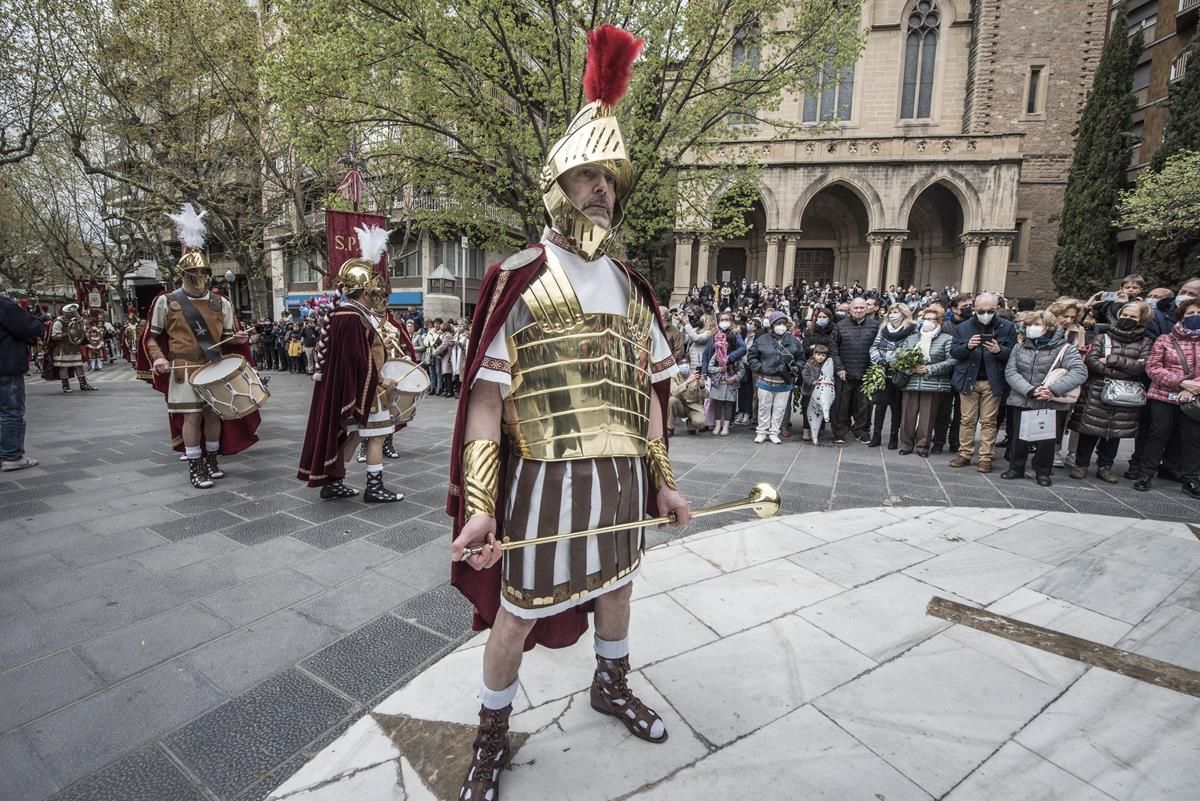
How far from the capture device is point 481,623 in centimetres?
197

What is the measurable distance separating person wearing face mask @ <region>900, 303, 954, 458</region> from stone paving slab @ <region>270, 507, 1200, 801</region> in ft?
11.8

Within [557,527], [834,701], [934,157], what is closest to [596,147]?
[557,527]

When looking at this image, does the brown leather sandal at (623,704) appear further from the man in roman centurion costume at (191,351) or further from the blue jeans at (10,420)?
the blue jeans at (10,420)

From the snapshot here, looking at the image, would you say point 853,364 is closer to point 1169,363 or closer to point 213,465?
point 1169,363

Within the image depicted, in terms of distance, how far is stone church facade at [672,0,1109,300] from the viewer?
25.1m

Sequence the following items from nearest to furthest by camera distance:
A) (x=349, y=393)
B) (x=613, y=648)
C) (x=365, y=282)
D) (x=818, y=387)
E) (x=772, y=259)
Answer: (x=613, y=648) → (x=349, y=393) → (x=365, y=282) → (x=818, y=387) → (x=772, y=259)

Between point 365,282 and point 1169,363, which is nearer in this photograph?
point 365,282

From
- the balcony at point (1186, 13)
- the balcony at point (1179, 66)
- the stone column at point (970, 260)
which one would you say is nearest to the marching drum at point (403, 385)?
the stone column at point (970, 260)

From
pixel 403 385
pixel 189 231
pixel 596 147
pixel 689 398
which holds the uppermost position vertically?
pixel 189 231

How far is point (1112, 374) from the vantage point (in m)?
6.07

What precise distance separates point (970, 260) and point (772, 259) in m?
8.91

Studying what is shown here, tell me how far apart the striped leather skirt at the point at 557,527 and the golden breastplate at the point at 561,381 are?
65 mm

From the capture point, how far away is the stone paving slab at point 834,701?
1.93 meters

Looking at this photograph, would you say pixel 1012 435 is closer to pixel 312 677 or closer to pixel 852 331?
pixel 852 331
